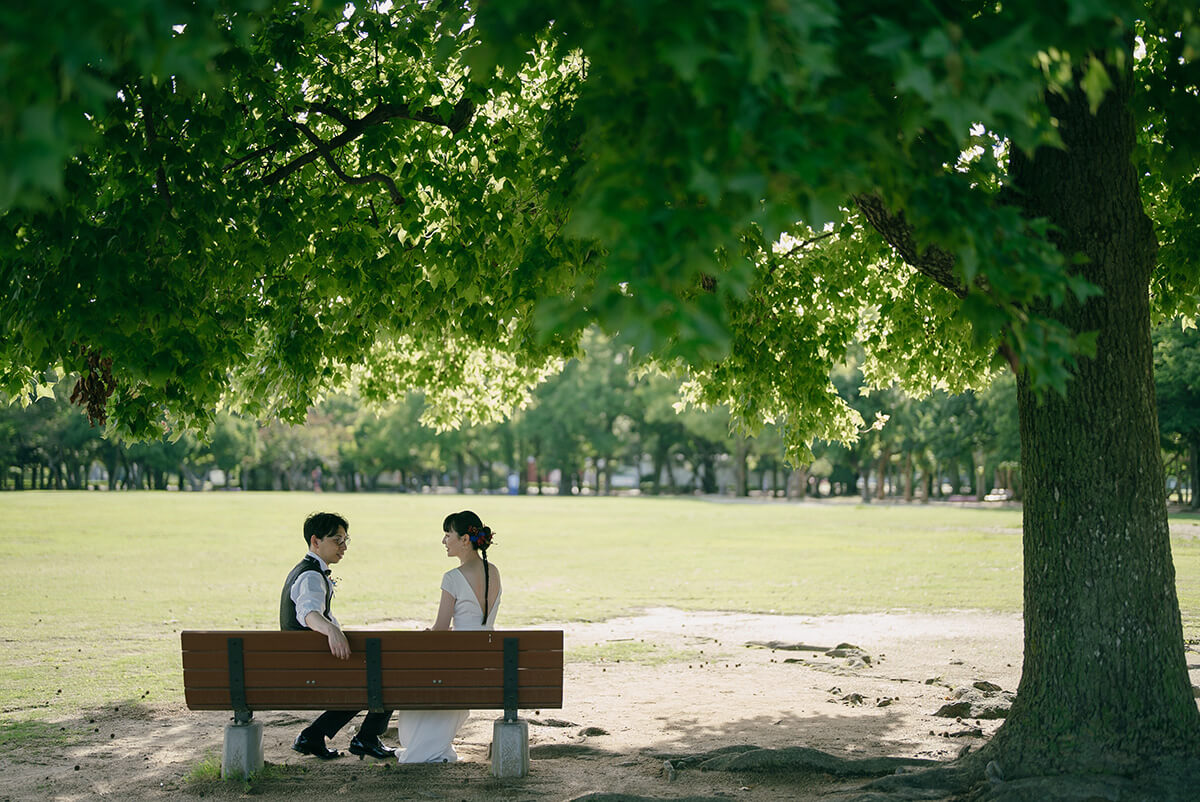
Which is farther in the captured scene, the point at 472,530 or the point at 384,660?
the point at 472,530

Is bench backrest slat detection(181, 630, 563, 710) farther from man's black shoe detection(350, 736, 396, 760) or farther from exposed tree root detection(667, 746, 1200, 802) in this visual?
exposed tree root detection(667, 746, 1200, 802)

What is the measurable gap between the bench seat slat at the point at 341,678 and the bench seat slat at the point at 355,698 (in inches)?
1.2

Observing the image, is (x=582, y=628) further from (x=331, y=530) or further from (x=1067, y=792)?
(x=1067, y=792)

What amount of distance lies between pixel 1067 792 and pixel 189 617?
13.0 metres

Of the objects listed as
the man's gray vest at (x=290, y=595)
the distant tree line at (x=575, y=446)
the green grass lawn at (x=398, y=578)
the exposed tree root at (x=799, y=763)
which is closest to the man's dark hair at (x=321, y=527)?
the man's gray vest at (x=290, y=595)

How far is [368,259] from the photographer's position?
905 cm

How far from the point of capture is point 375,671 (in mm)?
6852

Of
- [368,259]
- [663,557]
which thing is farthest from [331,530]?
[663,557]

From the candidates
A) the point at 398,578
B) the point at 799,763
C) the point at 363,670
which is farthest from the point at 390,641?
the point at 398,578

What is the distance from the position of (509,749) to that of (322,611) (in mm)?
1529

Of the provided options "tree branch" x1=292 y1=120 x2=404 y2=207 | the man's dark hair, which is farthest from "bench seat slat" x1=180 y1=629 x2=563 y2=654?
"tree branch" x1=292 y1=120 x2=404 y2=207

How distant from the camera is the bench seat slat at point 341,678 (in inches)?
270

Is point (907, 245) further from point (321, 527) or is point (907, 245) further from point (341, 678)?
point (341, 678)

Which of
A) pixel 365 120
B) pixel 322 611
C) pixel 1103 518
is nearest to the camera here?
pixel 1103 518
